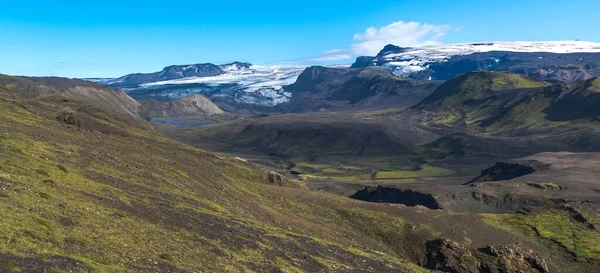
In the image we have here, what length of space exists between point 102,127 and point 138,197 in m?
85.8

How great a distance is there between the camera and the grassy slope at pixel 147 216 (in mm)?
36688

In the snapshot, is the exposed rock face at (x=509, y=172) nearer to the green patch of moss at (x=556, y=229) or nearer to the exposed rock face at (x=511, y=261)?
the green patch of moss at (x=556, y=229)

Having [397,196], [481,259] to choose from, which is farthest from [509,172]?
[481,259]

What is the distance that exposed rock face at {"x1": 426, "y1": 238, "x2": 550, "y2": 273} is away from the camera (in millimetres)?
71481

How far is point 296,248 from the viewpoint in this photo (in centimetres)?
5534

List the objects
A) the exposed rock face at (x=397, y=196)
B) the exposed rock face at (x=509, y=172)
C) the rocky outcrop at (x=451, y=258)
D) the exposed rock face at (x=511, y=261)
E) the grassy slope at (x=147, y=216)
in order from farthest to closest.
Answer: the exposed rock face at (x=509, y=172), the exposed rock face at (x=397, y=196), the exposed rock face at (x=511, y=261), the rocky outcrop at (x=451, y=258), the grassy slope at (x=147, y=216)

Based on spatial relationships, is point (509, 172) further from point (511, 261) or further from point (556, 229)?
point (511, 261)

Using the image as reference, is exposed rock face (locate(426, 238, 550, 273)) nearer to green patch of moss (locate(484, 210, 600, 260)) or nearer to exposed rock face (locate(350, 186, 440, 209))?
green patch of moss (locate(484, 210, 600, 260))

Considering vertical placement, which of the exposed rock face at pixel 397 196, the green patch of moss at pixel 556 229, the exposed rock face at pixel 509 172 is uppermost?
the green patch of moss at pixel 556 229

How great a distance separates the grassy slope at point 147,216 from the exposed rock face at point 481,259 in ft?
24.0

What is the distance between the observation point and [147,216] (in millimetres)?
50156

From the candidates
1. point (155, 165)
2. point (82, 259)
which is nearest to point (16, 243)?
point (82, 259)

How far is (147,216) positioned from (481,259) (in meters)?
49.1

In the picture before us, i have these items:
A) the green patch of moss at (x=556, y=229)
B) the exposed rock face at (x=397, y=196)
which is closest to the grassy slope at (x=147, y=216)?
the green patch of moss at (x=556, y=229)
